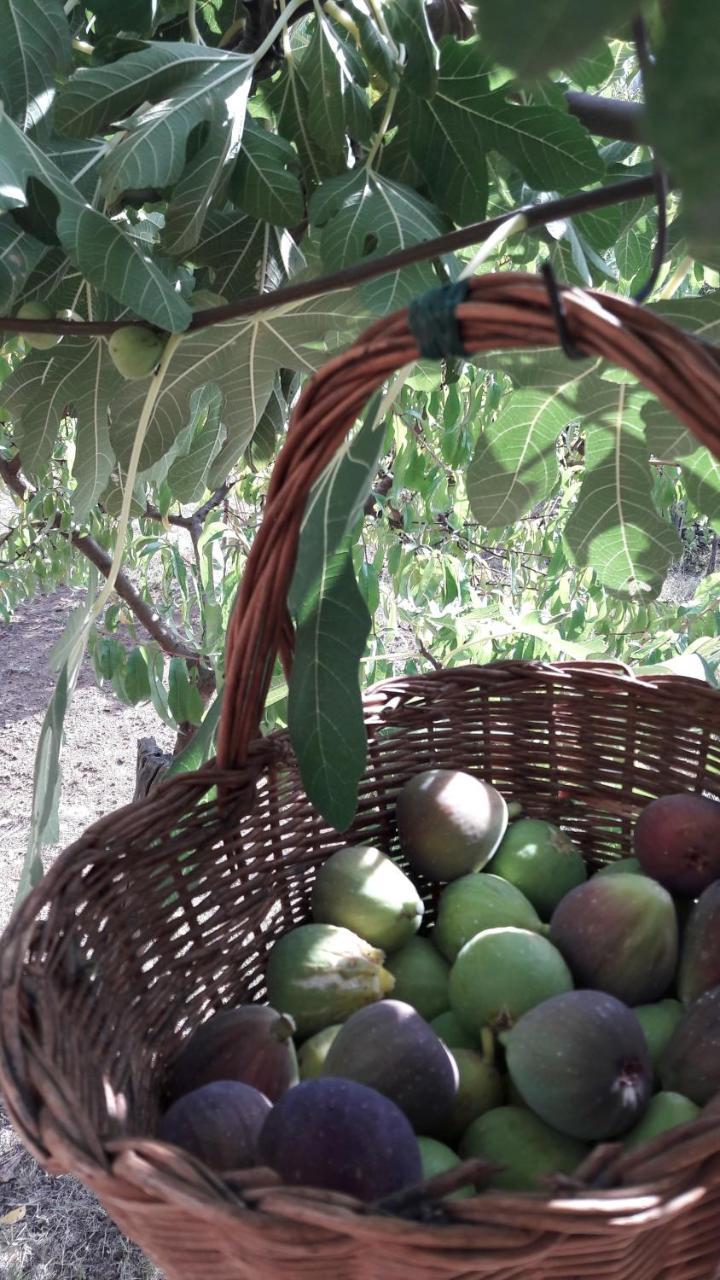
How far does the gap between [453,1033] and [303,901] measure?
0.21m

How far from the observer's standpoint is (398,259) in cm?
65

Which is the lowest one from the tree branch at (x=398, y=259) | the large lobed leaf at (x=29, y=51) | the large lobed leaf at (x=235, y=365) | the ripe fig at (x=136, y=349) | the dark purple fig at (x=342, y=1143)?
the dark purple fig at (x=342, y=1143)

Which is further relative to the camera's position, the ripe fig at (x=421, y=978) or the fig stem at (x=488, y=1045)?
the ripe fig at (x=421, y=978)

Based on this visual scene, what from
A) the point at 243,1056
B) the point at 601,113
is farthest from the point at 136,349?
the point at 243,1056

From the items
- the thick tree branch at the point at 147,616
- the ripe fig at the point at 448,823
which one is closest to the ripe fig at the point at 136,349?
the ripe fig at the point at 448,823

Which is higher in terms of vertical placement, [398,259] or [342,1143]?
[398,259]

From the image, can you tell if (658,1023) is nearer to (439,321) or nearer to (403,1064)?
(403,1064)

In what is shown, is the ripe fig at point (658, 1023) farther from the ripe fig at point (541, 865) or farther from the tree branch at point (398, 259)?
the tree branch at point (398, 259)

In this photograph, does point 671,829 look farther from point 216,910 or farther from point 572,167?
point 572,167

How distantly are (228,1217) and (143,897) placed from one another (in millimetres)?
379

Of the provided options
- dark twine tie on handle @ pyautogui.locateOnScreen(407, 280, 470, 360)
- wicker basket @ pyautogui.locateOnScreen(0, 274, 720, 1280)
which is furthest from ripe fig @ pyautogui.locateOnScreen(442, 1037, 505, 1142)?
dark twine tie on handle @ pyautogui.locateOnScreen(407, 280, 470, 360)

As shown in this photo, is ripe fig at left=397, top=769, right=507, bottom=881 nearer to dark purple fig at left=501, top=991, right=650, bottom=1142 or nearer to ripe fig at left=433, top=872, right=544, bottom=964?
ripe fig at left=433, top=872, right=544, bottom=964

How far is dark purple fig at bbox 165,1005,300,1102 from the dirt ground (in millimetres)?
593

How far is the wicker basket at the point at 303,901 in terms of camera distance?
1.47ft
